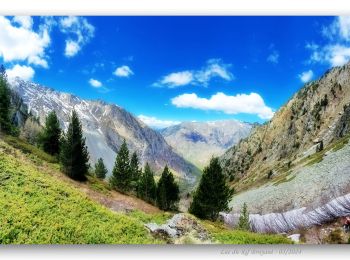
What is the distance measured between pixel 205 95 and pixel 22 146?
52.4ft

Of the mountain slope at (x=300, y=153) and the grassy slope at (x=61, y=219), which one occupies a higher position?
the mountain slope at (x=300, y=153)

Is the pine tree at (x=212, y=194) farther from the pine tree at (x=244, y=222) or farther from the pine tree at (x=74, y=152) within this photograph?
the pine tree at (x=74, y=152)

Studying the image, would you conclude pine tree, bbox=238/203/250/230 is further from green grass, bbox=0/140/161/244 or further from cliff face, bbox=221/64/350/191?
cliff face, bbox=221/64/350/191

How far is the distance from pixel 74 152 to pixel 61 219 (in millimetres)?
12316

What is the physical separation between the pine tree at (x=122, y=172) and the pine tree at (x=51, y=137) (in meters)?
7.17

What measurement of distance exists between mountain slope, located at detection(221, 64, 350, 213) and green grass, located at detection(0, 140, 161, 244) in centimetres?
850

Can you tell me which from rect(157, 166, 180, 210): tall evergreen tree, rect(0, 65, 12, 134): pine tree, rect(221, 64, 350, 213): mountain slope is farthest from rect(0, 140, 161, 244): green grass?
rect(0, 65, 12, 134): pine tree

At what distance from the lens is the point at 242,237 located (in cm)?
1794

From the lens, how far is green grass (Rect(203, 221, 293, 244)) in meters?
17.7

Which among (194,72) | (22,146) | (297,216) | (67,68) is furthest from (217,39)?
(22,146)

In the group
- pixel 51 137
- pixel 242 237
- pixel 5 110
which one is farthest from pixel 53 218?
pixel 5 110

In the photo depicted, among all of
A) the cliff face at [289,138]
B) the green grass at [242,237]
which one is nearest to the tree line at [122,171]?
the green grass at [242,237]

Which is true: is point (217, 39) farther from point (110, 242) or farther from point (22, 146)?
point (22, 146)

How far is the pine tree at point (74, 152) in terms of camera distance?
91.9 ft
